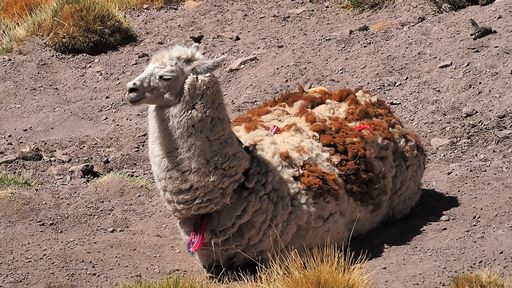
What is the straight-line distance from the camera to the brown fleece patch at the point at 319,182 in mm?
8875

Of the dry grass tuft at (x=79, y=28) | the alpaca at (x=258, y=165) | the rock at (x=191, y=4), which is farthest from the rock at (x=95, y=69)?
the alpaca at (x=258, y=165)

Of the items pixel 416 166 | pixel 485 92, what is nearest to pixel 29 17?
pixel 485 92

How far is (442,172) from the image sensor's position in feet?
36.3

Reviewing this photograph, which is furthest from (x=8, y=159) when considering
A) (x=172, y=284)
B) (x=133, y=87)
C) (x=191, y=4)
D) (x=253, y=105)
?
(x=191, y=4)

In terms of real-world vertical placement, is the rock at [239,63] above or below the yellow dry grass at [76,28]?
below

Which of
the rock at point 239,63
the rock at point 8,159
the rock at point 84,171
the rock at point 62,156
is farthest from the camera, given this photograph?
the rock at point 239,63

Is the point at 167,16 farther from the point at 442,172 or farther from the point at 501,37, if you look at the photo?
the point at 442,172

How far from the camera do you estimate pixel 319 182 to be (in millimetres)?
8914

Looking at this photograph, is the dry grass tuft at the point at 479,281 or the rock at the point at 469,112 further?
the rock at the point at 469,112

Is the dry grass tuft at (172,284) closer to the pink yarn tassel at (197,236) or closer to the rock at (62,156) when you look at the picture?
the pink yarn tassel at (197,236)

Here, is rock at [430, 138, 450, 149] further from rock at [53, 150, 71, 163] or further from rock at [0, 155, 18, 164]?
rock at [0, 155, 18, 164]

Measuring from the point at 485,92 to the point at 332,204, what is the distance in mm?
3968

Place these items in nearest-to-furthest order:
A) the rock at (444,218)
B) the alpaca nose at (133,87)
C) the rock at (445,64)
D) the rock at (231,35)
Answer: the alpaca nose at (133,87), the rock at (444,218), the rock at (445,64), the rock at (231,35)

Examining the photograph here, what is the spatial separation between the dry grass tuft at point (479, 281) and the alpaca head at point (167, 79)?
2361 mm
